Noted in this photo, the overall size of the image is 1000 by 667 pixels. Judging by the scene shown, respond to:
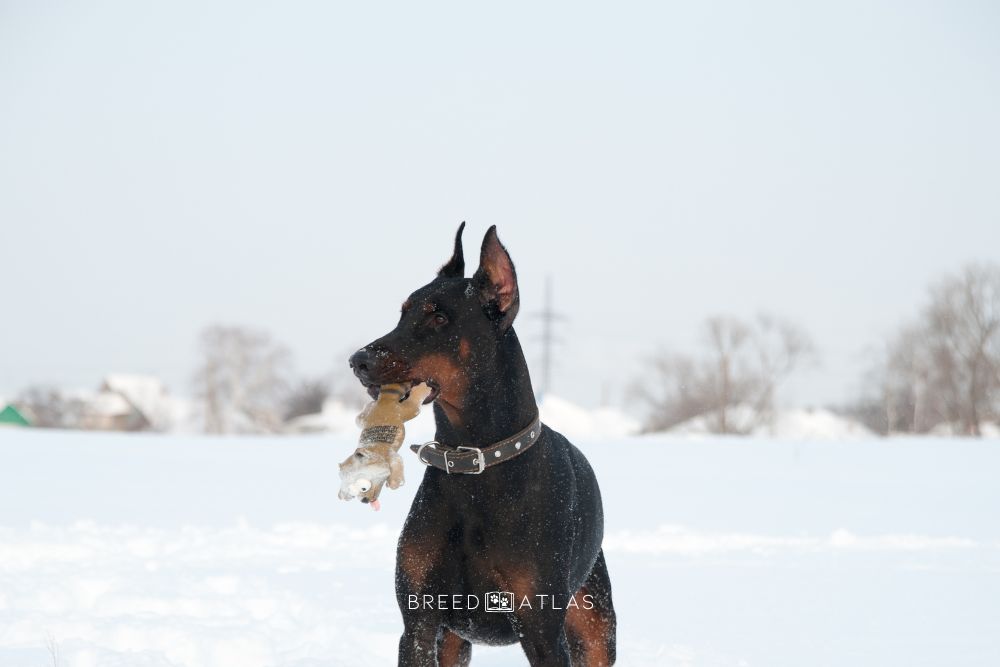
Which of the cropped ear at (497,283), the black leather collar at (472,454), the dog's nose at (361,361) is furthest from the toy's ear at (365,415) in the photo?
the cropped ear at (497,283)

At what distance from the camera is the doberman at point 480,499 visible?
10.5 ft

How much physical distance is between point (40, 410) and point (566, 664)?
6379 centimetres

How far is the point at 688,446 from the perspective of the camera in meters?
20.6

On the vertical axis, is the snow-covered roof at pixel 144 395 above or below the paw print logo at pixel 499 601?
below

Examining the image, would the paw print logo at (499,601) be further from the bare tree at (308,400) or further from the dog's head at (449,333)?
the bare tree at (308,400)

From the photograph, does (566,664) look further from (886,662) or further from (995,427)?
(995,427)

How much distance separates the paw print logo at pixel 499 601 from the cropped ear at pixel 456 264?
1.11 m

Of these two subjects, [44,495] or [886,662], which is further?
[44,495]

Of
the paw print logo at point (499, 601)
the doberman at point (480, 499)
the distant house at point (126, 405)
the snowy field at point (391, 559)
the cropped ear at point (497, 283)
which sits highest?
the cropped ear at point (497, 283)

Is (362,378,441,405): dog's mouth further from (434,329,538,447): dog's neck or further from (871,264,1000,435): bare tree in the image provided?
(871,264,1000,435): bare tree

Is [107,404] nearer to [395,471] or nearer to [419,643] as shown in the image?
[419,643]

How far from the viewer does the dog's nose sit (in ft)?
9.65

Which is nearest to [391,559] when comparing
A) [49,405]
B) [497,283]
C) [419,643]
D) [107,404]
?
[419,643]

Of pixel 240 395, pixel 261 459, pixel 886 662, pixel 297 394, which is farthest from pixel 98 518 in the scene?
pixel 240 395
